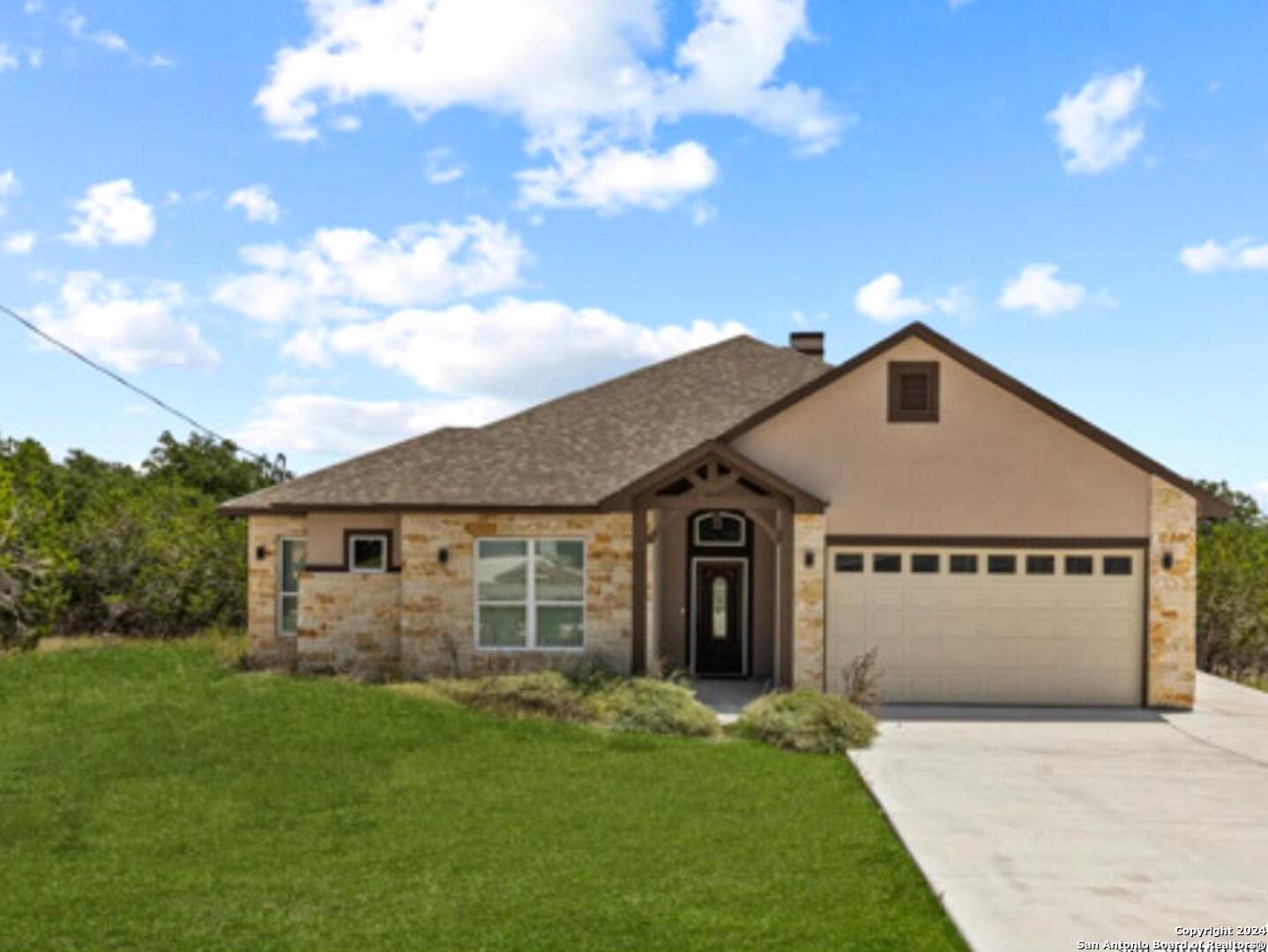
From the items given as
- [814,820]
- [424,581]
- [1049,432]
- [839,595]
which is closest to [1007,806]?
[814,820]

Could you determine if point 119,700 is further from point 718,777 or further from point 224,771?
point 718,777

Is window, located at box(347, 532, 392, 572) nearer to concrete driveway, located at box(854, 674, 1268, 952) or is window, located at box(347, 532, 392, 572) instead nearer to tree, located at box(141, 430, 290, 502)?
concrete driveway, located at box(854, 674, 1268, 952)

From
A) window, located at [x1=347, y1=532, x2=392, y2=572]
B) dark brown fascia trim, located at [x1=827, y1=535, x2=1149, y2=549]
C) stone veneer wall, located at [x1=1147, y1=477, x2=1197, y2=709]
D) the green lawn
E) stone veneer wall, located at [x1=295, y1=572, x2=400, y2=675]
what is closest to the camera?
the green lawn

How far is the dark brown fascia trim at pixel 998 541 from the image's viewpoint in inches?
709

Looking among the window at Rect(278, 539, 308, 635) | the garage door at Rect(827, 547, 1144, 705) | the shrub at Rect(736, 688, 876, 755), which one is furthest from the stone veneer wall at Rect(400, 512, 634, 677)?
the shrub at Rect(736, 688, 876, 755)

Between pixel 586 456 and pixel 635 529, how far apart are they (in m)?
2.52

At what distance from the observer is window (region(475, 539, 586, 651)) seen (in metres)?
18.8

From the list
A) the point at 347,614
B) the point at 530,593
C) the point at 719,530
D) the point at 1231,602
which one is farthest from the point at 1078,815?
the point at 1231,602

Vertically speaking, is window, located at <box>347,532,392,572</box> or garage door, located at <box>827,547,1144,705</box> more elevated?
window, located at <box>347,532,392,572</box>

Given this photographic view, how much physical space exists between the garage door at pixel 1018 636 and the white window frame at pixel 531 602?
13.3 feet

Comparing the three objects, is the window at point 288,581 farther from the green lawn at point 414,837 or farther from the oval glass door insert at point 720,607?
the oval glass door insert at point 720,607

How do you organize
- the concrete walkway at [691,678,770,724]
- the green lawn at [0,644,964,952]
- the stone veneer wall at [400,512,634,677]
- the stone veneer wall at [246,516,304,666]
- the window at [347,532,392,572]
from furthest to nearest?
the stone veneer wall at [246,516,304,666] < the window at [347,532,392,572] < the stone veneer wall at [400,512,634,677] < the concrete walkway at [691,678,770,724] < the green lawn at [0,644,964,952]

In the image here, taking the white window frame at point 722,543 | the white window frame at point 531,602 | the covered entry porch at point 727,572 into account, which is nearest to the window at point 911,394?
the covered entry porch at point 727,572

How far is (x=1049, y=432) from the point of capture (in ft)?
59.1
